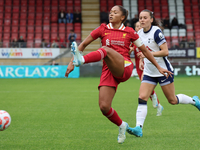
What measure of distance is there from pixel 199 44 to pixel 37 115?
15982 mm

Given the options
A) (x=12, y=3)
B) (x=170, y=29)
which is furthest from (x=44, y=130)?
(x=12, y=3)

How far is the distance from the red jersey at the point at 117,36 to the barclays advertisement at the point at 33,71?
15228mm

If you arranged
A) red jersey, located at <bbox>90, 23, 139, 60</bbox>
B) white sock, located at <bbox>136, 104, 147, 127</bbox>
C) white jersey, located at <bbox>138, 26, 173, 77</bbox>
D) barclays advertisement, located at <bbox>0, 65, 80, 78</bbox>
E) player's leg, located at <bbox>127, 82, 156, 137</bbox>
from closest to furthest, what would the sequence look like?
1. red jersey, located at <bbox>90, 23, 139, 60</bbox>
2. player's leg, located at <bbox>127, 82, 156, 137</bbox>
3. white sock, located at <bbox>136, 104, 147, 127</bbox>
4. white jersey, located at <bbox>138, 26, 173, 77</bbox>
5. barclays advertisement, located at <bbox>0, 65, 80, 78</bbox>

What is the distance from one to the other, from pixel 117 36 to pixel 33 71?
15790 mm

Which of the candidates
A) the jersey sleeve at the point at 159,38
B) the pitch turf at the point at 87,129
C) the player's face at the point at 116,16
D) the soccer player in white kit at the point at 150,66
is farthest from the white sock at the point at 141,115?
the player's face at the point at 116,16

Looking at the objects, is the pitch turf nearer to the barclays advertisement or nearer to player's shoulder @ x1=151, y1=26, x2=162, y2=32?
player's shoulder @ x1=151, y1=26, x2=162, y2=32

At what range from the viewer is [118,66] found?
3.68m

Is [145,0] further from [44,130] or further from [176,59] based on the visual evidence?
[44,130]

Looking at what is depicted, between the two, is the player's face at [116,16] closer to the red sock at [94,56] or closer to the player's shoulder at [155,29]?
the red sock at [94,56]

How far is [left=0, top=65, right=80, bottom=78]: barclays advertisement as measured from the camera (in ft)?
62.1

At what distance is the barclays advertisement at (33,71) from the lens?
18.9m

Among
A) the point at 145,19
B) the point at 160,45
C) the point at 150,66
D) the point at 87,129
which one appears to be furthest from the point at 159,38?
the point at 87,129

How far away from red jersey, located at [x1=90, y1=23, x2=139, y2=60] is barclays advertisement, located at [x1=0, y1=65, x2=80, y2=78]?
15.2 m

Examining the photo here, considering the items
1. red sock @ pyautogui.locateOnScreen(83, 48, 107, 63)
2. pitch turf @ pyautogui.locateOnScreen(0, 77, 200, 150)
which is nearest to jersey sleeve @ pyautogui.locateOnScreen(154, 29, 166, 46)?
pitch turf @ pyautogui.locateOnScreen(0, 77, 200, 150)
